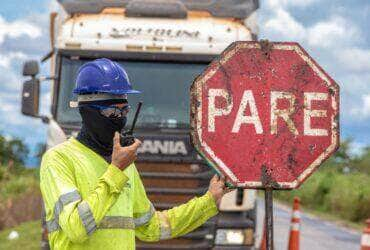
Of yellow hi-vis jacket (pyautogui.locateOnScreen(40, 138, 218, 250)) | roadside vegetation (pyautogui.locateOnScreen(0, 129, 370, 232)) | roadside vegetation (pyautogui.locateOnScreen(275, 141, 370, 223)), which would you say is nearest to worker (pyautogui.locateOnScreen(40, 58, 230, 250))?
yellow hi-vis jacket (pyautogui.locateOnScreen(40, 138, 218, 250))

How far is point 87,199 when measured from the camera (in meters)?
3.43

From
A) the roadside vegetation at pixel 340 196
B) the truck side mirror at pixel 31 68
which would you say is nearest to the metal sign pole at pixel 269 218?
the truck side mirror at pixel 31 68

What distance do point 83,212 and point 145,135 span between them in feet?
17.1

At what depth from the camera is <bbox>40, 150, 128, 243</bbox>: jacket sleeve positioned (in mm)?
3410

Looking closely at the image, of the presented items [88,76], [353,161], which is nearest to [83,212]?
[88,76]

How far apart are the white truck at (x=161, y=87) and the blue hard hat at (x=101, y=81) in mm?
4463

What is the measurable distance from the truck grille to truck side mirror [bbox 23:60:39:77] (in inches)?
63.1

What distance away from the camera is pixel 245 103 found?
3771 mm

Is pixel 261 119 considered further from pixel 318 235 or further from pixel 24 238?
pixel 318 235

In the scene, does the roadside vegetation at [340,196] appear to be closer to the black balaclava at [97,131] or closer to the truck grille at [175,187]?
the truck grille at [175,187]

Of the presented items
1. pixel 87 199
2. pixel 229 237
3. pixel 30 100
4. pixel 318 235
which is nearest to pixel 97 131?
pixel 87 199

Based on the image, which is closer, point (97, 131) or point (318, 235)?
point (97, 131)

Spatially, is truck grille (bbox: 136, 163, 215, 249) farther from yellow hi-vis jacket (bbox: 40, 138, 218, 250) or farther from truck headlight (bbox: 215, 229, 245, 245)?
yellow hi-vis jacket (bbox: 40, 138, 218, 250)

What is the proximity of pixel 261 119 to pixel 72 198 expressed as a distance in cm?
97
